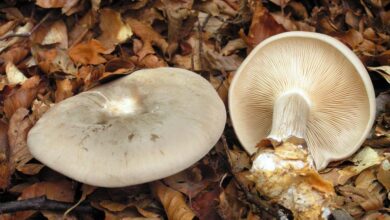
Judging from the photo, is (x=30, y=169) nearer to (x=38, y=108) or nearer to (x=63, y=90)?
(x=38, y=108)

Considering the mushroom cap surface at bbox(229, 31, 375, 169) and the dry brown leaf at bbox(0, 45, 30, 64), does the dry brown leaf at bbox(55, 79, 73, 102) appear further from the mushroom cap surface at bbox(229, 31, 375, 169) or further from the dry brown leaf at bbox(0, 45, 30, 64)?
the mushroom cap surface at bbox(229, 31, 375, 169)

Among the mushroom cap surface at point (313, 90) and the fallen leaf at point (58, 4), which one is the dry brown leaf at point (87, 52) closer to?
the fallen leaf at point (58, 4)

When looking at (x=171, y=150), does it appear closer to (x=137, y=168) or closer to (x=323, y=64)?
(x=137, y=168)

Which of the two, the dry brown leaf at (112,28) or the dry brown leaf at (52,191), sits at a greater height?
the dry brown leaf at (112,28)

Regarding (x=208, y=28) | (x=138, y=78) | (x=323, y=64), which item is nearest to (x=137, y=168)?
(x=138, y=78)

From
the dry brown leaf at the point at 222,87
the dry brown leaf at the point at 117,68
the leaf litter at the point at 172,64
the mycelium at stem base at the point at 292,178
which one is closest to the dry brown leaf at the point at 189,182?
the leaf litter at the point at 172,64

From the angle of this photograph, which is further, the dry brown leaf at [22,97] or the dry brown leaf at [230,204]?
the dry brown leaf at [22,97]

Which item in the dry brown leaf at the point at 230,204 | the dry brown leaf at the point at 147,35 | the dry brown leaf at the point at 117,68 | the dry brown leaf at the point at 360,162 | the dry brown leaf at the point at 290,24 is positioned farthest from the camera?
the dry brown leaf at the point at 290,24

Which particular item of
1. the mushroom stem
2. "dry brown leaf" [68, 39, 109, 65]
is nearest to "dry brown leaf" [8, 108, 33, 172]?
A: "dry brown leaf" [68, 39, 109, 65]

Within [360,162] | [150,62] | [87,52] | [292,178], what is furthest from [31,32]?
[360,162]
